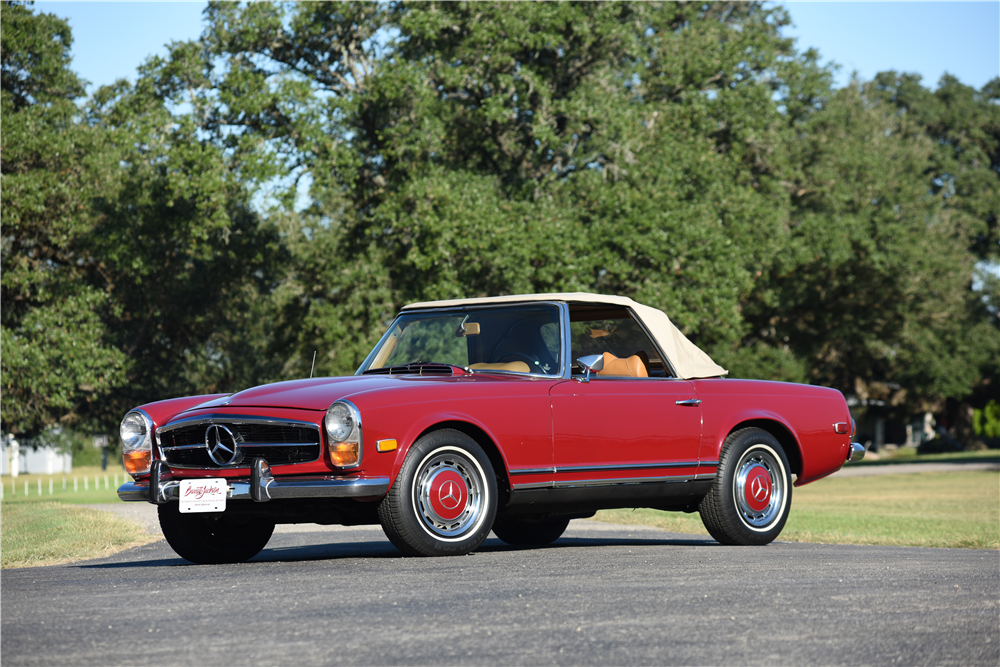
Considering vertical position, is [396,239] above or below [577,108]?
below

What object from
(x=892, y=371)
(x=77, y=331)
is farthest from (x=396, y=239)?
(x=892, y=371)

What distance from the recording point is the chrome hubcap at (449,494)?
7512 millimetres

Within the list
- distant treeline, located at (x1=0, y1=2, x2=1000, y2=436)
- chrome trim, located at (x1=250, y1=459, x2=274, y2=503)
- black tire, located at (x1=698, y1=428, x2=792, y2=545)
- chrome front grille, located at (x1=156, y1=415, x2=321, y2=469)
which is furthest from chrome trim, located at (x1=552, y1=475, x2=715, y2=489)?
distant treeline, located at (x1=0, y1=2, x2=1000, y2=436)

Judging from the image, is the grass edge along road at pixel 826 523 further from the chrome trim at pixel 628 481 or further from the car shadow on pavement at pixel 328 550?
the chrome trim at pixel 628 481

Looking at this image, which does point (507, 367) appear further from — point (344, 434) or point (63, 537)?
point (63, 537)

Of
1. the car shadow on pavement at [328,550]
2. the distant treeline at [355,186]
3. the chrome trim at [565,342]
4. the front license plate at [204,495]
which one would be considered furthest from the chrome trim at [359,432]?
the distant treeline at [355,186]

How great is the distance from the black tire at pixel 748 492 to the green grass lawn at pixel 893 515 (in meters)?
2.30

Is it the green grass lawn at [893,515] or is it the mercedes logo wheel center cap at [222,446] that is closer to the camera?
the mercedes logo wheel center cap at [222,446]

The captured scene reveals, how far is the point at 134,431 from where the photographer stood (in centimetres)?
828

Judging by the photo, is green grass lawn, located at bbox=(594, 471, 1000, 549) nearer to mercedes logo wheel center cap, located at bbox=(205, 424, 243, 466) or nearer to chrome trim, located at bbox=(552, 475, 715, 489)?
chrome trim, located at bbox=(552, 475, 715, 489)

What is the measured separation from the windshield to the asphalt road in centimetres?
144

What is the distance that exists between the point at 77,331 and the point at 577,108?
12.2m

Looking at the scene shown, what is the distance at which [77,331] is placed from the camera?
26.9 m

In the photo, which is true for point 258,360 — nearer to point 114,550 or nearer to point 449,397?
point 114,550
